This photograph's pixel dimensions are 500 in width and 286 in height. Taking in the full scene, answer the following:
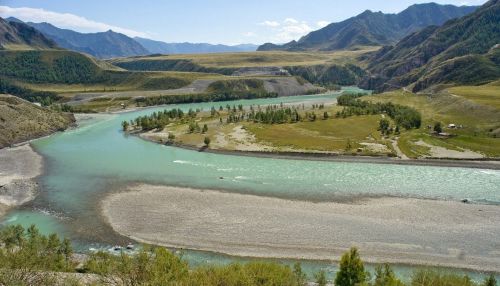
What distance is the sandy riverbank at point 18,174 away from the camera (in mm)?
78250

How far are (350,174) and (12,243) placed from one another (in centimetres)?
6607

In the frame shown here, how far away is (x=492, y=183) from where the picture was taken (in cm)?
8594

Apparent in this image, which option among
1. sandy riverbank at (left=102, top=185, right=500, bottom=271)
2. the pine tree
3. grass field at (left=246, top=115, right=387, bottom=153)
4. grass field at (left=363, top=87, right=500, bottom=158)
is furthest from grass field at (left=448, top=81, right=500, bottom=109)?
the pine tree

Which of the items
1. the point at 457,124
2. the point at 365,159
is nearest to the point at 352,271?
the point at 365,159

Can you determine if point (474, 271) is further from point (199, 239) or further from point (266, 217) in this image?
point (199, 239)

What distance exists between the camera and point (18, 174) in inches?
3718

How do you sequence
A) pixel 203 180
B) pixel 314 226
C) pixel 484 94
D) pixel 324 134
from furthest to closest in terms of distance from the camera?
1. pixel 484 94
2. pixel 324 134
3. pixel 203 180
4. pixel 314 226

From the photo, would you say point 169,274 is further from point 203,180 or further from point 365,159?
point 365,159

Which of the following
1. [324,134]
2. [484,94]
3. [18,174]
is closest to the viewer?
[18,174]

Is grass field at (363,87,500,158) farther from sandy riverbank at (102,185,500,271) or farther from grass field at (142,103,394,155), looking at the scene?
sandy riverbank at (102,185,500,271)

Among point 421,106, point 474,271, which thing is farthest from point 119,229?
point 421,106

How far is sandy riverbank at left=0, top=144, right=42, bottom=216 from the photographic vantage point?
78250mm

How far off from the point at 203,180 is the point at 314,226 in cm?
3298

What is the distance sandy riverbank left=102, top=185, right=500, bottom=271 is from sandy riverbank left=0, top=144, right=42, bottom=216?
17.0m
